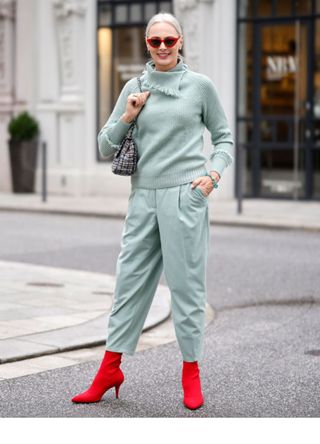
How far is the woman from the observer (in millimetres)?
5250

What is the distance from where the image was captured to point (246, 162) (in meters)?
19.0

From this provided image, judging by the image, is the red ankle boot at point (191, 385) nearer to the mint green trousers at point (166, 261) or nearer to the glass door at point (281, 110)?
the mint green trousers at point (166, 261)

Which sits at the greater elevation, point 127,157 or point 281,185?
point 127,157

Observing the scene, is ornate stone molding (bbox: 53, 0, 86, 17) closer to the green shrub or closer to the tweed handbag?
the green shrub

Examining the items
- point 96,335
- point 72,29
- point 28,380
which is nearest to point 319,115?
point 72,29

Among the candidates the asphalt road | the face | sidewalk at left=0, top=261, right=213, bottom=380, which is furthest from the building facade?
the face

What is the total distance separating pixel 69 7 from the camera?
805 inches

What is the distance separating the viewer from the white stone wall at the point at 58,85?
20516 mm

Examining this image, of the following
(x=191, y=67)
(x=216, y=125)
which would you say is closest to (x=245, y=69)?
(x=191, y=67)

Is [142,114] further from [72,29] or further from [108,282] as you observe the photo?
[72,29]

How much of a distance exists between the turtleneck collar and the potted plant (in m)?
15.5

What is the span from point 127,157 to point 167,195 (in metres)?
0.26

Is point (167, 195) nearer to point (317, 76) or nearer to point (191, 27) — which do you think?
point (317, 76)

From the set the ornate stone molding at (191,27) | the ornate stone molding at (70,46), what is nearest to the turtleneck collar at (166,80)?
the ornate stone molding at (191,27)
